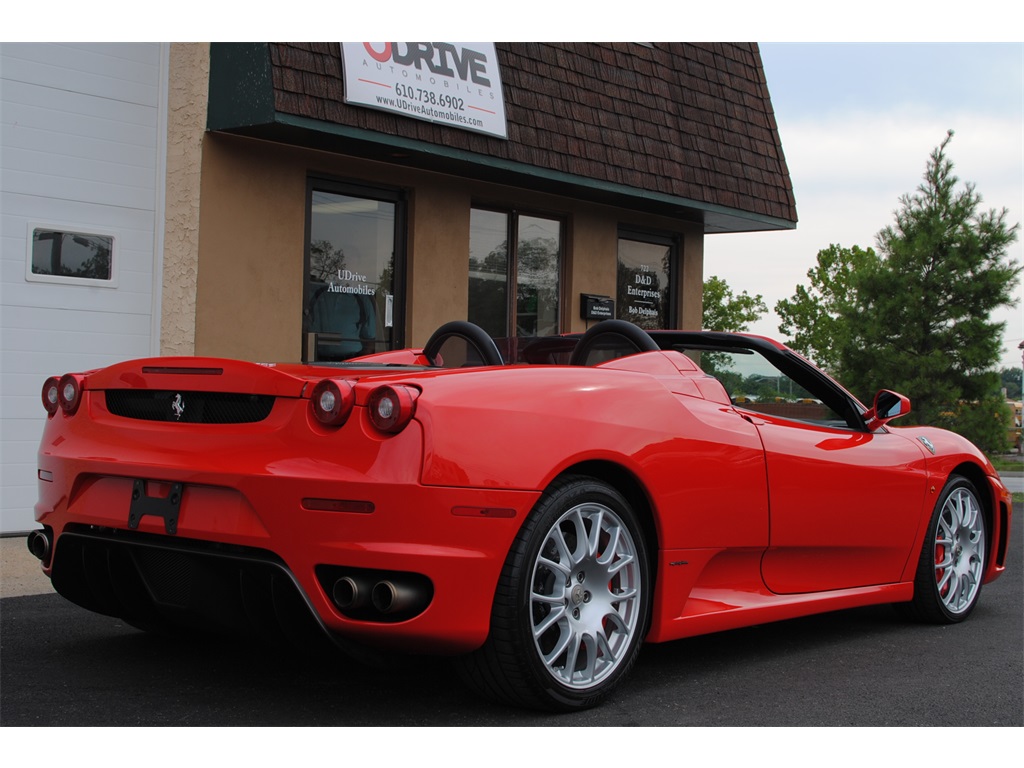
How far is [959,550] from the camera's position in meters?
5.62

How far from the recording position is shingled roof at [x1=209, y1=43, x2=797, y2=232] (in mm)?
7961

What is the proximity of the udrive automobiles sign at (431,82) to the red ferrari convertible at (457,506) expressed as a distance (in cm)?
415

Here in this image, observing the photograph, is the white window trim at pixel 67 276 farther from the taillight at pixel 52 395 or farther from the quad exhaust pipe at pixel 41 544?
the quad exhaust pipe at pixel 41 544

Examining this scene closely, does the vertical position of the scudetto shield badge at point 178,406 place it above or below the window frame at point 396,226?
below

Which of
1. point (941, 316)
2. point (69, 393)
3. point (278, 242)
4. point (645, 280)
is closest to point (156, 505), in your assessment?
point (69, 393)

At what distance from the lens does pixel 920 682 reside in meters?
4.27

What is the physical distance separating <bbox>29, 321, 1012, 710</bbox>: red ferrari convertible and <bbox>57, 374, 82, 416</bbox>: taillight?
11mm

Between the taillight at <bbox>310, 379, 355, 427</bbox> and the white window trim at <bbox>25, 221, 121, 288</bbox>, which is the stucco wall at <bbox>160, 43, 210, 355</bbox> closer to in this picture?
the white window trim at <bbox>25, 221, 121, 288</bbox>

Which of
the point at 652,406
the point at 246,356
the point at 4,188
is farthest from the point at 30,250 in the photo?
the point at 652,406

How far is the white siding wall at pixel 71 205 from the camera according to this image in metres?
7.70

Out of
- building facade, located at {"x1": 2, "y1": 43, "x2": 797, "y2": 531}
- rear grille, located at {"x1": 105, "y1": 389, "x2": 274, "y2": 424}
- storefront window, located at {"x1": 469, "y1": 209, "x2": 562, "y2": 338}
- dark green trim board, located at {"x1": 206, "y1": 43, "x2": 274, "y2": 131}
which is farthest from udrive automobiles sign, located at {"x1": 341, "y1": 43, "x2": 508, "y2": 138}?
rear grille, located at {"x1": 105, "y1": 389, "x2": 274, "y2": 424}

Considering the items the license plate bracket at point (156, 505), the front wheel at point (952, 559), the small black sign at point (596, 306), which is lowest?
the front wheel at point (952, 559)

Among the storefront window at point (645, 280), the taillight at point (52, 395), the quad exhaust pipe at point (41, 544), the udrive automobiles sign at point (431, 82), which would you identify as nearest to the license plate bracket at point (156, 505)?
the quad exhaust pipe at point (41, 544)

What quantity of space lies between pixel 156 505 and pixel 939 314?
44.9 feet
